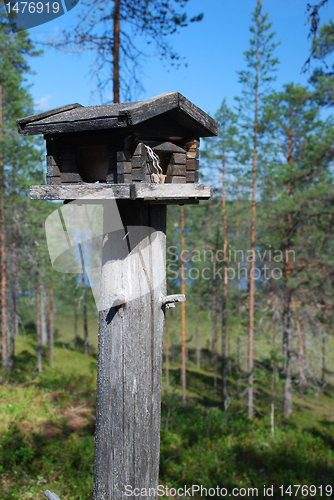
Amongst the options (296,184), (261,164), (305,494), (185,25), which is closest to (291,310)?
(296,184)

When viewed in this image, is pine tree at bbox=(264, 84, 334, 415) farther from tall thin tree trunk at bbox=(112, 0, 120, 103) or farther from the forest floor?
tall thin tree trunk at bbox=(112, 0, 120, 103)

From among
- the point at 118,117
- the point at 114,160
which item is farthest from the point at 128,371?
the point at 118,117

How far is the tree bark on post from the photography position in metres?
2.27

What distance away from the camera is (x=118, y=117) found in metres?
2.10

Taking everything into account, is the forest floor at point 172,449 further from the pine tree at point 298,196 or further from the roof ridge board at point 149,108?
the roof ridge board at point 149,108

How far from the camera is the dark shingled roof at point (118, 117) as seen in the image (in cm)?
210

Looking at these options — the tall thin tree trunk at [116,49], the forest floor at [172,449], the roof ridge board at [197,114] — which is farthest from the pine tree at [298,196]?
the roof ridge board at [197,114]

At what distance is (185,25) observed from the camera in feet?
25.9

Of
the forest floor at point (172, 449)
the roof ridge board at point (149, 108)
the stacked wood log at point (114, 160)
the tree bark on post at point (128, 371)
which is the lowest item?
the forest floor at point (172, 449)

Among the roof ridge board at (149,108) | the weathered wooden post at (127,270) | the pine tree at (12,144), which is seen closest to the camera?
the roof ridge board at (149,108)

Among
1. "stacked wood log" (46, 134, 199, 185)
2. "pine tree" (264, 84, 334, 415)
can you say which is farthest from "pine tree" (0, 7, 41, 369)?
"stacked wood log" (46, 134, 199, 185)

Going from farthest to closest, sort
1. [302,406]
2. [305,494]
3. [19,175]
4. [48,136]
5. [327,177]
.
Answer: [302,406] → [327,177] → [19,175] → [305,494] → [48,136]

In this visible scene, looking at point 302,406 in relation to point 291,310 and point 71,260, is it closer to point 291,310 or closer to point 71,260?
point 291,310

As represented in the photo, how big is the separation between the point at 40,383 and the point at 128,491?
34.0ft
